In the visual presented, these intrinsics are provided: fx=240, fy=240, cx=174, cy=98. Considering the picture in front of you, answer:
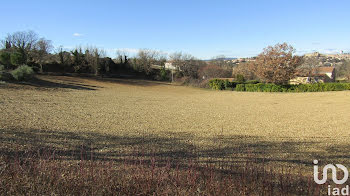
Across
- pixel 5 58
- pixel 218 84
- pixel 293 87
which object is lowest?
pixel 293 87

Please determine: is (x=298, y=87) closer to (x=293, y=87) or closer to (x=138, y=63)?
(x=293, y=87)

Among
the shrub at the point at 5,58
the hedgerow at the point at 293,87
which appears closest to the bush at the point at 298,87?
the hedgerow at the point at 293,87

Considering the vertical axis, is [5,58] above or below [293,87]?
above

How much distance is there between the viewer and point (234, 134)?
341 inches

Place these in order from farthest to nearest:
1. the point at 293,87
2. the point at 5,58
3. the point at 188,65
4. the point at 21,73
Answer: the point at 188,65, the point at 293,87, the point at 5,58, the point at 21,73

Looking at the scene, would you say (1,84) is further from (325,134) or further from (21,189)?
(325,134)

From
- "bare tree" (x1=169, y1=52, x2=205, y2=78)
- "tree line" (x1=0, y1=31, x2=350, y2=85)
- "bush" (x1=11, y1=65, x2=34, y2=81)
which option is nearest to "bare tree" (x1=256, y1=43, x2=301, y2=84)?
"tree line" (x1=0, y1=31, x2=350, y2=85)

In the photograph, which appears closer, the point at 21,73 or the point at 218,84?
the point at 21,73

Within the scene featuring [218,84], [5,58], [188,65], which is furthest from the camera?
[188,65]

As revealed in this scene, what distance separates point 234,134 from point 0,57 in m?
25.7

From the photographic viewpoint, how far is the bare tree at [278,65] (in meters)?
34.4

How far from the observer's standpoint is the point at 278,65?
114ft

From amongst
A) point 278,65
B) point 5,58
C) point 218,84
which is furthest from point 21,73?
point 278,65

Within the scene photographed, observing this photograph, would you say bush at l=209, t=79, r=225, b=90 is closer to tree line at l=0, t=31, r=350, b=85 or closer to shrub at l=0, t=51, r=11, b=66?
tree line at l=0, t=31, r=350, b=85
